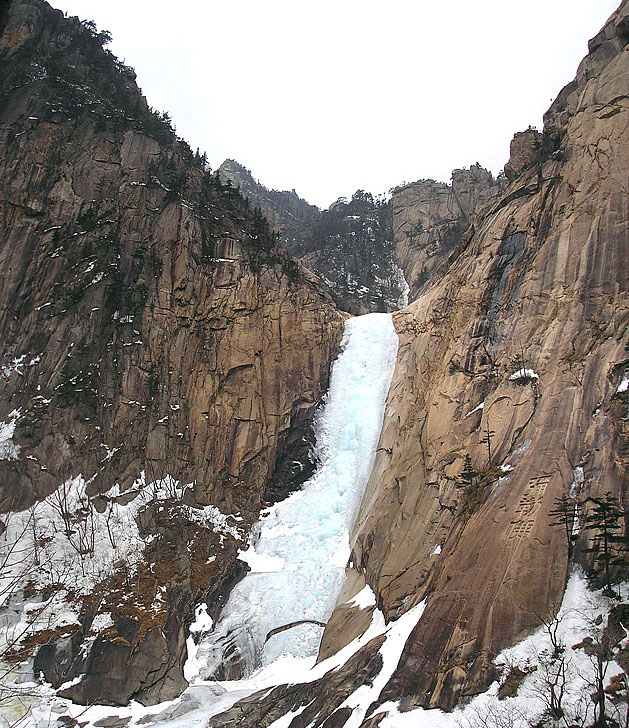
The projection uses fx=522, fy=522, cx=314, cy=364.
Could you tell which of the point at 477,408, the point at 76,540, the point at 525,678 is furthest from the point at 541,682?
the point at 76,540

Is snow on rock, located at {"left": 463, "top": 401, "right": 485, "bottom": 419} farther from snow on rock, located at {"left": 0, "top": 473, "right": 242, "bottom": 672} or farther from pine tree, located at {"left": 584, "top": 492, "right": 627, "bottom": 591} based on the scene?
snow on rock, located at {"left": 0, "top": 473, "right": 242, "bottom": 672}

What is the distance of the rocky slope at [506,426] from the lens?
11500 mm

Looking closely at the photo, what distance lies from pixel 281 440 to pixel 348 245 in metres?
34.1

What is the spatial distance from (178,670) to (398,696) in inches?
424

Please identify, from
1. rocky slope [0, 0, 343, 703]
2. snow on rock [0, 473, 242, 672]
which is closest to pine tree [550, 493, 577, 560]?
rocky slope [0, 0, 343, 703]

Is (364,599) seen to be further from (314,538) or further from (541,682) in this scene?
(541,682)

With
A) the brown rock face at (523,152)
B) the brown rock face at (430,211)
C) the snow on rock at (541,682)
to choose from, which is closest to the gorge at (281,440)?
the snow on rock at (541,682)

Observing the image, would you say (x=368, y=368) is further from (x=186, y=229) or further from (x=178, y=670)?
(x=178, y=670)

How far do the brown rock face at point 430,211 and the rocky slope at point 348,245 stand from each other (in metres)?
1.61

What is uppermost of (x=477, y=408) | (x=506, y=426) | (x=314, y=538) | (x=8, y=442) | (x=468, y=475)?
(x=477, y=408)

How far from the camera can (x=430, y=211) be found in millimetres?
58500

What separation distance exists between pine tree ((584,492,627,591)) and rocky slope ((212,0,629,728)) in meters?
0.35

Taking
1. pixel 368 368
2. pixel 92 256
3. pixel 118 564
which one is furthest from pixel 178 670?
pixel 92 256

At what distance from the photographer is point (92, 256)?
2891cm
